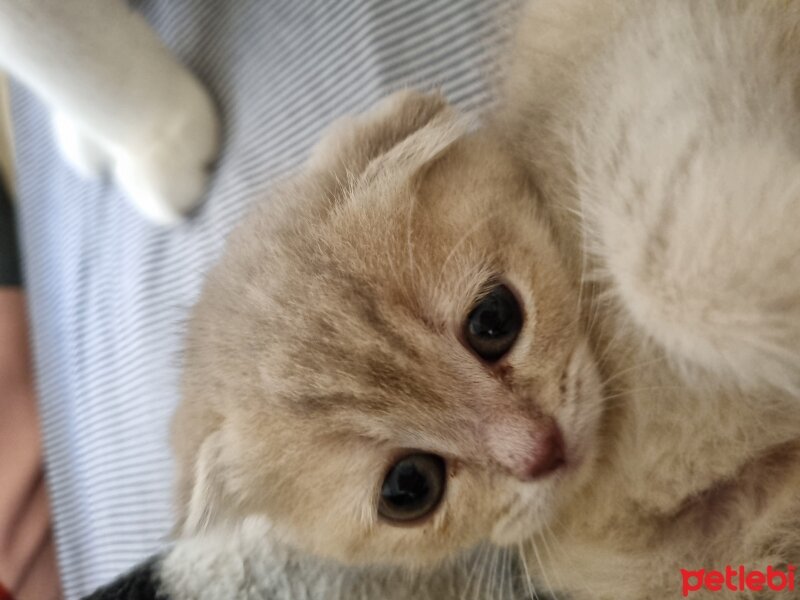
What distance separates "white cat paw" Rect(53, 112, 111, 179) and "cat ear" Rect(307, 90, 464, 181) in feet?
2.46

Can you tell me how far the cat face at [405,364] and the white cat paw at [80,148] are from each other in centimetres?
77

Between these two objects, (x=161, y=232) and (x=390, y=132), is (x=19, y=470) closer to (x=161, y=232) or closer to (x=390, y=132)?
(x=161, y=232)

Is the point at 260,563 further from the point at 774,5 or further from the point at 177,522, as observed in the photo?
the point at 774,5

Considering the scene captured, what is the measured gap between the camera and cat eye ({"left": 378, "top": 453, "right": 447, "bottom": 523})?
0.76m

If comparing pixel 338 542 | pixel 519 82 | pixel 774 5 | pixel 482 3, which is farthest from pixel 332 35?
pixel 338 542

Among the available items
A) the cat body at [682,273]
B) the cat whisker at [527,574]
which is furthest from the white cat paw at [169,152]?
the cat whisker at [527,574]

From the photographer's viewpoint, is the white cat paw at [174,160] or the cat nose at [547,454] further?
the white cat paw at [174,160]

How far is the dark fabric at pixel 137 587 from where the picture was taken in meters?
0.87

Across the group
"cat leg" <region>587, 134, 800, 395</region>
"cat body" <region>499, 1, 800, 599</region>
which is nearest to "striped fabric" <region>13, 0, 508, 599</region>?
"cat body" <region>499, 1, 800, 599</region>

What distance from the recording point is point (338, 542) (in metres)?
0.79

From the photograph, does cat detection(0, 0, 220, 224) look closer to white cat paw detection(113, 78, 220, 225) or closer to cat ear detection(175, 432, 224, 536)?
white cat paw detection(113, 78, 220, 225)

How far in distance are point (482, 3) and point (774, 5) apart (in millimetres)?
497

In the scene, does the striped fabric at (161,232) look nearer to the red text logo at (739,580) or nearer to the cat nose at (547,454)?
the cat nose at (547,454)

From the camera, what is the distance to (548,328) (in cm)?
71
